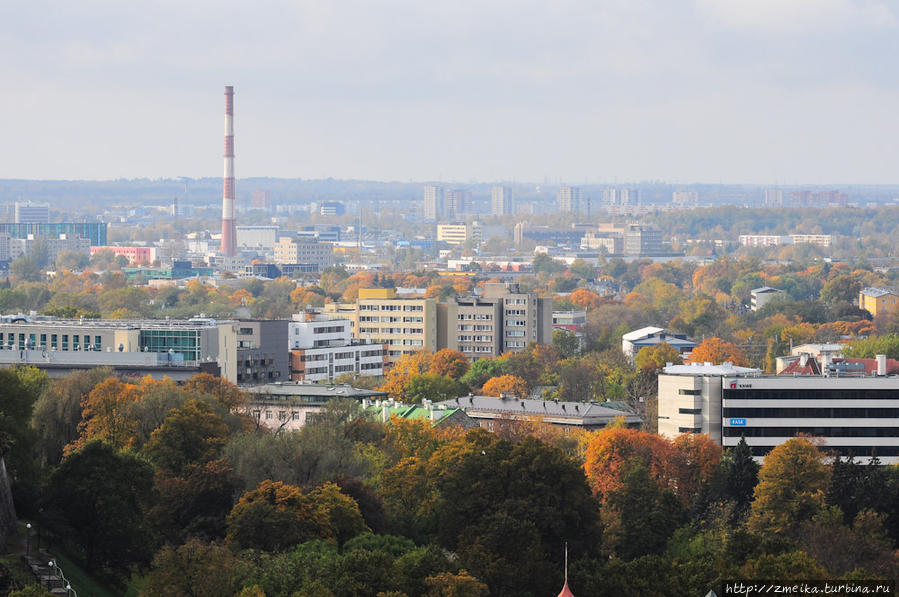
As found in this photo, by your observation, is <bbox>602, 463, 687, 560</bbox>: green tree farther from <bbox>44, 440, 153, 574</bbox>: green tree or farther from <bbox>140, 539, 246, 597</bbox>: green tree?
<bbox>140, 539, 246, 597</bbox>: green tree

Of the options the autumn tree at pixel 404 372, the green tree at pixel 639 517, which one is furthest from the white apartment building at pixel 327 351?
the green tree at pixel 639 517

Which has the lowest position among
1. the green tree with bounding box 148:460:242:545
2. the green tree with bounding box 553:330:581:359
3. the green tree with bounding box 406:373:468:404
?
the green tree with bounding box 553:330:581:359

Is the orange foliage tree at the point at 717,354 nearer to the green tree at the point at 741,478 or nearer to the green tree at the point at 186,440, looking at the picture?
the green tree at the point at 741,478

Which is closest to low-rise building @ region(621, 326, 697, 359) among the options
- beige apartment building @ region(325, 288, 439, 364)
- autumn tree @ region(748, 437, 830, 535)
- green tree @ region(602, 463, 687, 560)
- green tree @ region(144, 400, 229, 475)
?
beige apartment building @ region(325, 288, 439, 364)

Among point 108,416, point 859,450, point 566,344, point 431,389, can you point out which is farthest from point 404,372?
point 108,416

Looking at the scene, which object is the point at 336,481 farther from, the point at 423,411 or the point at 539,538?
the point at 423,411
